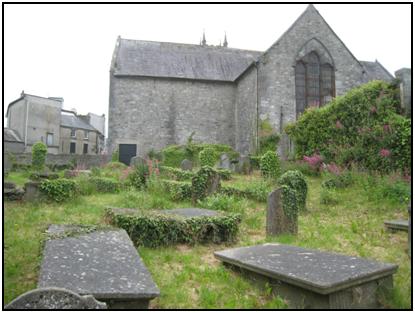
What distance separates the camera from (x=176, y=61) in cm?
2469

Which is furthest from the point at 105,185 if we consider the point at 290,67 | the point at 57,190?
the point at 290,67

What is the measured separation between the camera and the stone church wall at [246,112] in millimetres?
21359

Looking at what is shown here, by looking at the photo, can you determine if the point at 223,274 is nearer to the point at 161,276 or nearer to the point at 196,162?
the point at 161,276

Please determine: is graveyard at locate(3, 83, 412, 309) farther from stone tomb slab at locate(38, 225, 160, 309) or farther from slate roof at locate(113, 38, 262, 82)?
slate roof at locate(113, 38, 262, 82)

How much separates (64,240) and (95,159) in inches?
854

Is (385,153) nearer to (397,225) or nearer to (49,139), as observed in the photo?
→ (397,225)

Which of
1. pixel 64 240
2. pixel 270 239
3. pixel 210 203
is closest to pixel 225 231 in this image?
pixel 270 239

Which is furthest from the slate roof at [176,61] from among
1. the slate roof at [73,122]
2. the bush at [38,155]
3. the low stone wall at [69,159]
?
the slate roof at [73,122]

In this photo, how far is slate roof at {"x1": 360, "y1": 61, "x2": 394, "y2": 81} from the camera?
82.7 ft

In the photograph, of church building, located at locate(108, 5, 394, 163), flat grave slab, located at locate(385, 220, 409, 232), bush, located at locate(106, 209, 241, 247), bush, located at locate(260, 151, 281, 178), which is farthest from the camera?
church building, located at locate(108, 5, 394, 163)

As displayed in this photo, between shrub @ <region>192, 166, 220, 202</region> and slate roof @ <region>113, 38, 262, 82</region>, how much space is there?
51.4 feet

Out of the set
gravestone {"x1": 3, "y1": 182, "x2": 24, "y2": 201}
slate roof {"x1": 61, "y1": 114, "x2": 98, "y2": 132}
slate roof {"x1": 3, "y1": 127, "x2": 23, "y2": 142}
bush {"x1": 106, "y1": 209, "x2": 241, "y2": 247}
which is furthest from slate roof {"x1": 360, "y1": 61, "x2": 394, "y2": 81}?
slate roof {"x1": 61, "y1": 114, "x2": 98, "y2": 132}

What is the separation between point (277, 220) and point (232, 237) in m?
0.88

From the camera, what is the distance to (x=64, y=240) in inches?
170
